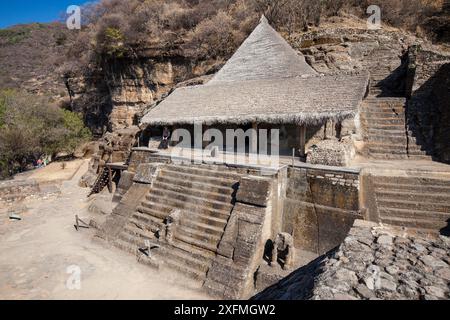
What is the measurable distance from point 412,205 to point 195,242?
17.7 ft

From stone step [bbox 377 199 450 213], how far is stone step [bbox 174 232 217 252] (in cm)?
429


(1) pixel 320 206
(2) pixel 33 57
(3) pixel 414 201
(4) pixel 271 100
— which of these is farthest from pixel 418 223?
(2) pixel 33 57

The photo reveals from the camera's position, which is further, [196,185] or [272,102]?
[272,102]

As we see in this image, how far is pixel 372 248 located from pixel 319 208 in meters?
3.25

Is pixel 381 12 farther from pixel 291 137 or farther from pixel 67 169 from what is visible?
pixel 67 169

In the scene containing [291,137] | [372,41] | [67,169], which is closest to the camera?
[291,137]

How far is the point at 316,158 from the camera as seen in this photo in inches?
288

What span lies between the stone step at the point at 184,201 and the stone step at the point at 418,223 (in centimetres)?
393

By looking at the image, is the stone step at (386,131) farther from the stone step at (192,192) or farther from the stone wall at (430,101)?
the stone step at (192,192)

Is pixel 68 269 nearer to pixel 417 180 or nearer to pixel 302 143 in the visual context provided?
pixel 302 143

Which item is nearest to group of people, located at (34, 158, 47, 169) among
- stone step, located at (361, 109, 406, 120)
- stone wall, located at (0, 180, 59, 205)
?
stone wall, located at (0, 180, 59, 205)

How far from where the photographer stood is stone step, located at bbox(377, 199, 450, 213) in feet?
19.8

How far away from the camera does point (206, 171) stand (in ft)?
27.0
